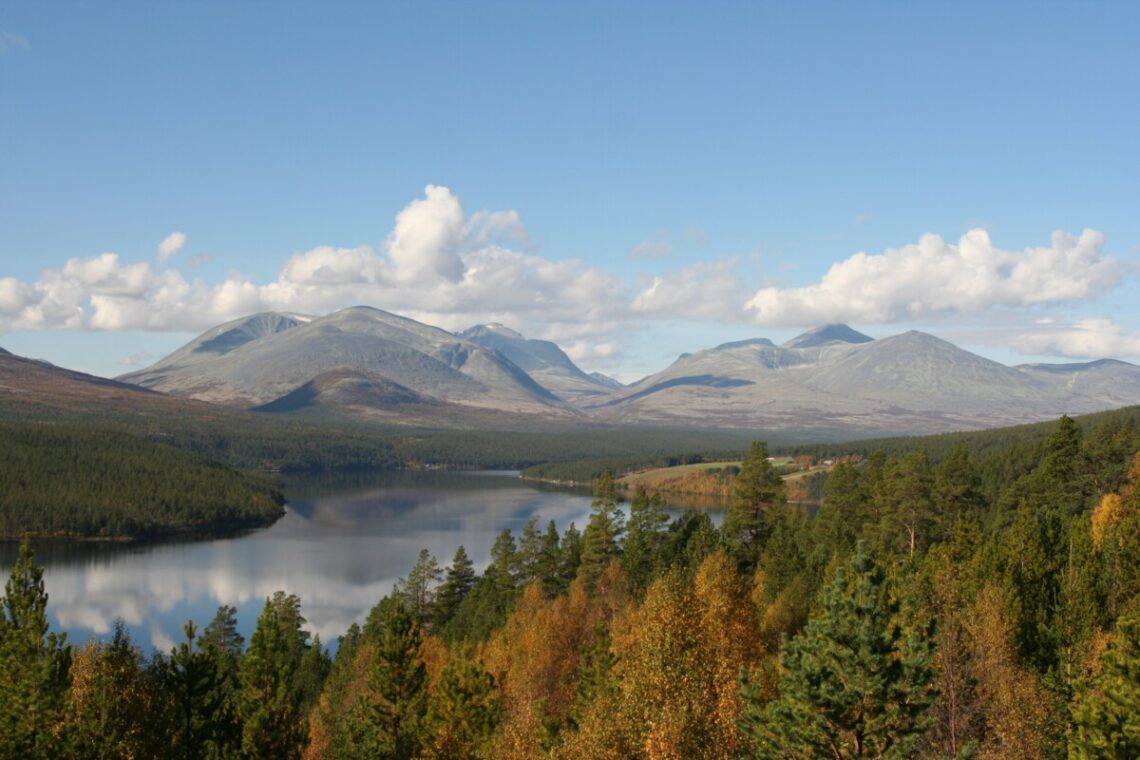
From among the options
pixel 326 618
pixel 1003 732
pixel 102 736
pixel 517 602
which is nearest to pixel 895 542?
pixel 517 602

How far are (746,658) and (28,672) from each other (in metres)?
28.9

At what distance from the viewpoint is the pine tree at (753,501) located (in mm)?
68562

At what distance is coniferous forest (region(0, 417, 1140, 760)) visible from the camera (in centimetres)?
2453

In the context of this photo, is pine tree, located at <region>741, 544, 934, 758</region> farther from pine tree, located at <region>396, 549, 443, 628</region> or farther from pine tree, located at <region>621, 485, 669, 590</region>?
pine tree, located at <region>396, 549, 443, 628</region>

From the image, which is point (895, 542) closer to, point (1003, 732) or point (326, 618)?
point (1003, 732)

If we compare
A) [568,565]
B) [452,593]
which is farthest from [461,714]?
[452,593]

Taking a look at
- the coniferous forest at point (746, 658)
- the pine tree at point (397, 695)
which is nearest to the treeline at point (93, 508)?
the coniferous forest at point (746, 658)

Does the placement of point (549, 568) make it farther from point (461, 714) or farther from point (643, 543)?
point (461, 714)

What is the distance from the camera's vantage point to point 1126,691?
75.4 feet

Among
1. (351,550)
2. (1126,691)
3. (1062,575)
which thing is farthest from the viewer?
(351,550)

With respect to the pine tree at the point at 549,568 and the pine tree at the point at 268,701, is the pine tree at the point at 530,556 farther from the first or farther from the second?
the pine tree at the point at 268,701

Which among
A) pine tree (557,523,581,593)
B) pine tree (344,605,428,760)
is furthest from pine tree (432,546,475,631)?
pine tree (344,605,428,760)

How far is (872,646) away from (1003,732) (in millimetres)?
9458

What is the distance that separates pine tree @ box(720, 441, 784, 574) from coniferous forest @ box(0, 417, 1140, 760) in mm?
188
